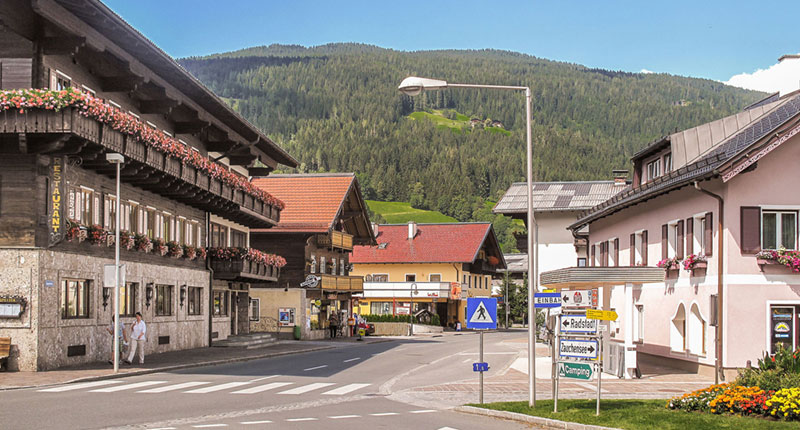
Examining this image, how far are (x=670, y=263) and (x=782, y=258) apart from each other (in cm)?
561

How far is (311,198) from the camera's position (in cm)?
6066

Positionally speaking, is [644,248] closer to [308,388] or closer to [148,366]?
[308,388]

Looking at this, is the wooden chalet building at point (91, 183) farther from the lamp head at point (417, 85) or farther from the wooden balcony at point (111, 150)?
the lamp head at point (417, 85)

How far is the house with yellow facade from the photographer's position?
270 feet

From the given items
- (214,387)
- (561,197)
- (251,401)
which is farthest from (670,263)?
(561,197)

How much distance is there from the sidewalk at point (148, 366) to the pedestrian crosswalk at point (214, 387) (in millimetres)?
685

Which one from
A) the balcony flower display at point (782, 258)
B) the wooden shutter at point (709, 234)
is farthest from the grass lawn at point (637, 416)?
the wooden shutter at point (709, 234)

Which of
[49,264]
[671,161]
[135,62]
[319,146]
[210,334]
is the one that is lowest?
[210,334]

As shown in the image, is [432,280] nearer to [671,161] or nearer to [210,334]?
[210,334]

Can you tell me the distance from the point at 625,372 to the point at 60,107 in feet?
58.0

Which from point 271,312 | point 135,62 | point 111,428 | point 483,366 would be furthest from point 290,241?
point 111,428

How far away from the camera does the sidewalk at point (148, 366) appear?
877 inches

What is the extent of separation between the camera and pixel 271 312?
56344mm

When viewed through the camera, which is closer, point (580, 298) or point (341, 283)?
point (580, 298)
